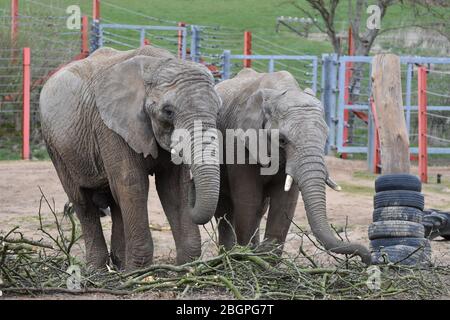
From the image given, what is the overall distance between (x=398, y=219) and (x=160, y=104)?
7.11 ft

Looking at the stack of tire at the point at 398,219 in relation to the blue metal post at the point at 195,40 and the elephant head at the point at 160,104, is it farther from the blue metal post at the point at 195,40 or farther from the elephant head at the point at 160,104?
the blue metal post at the point at 195,40

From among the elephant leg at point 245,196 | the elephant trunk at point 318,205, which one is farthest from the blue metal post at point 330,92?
the elephant trunk at point 318,205

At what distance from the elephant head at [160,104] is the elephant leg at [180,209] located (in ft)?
1.02

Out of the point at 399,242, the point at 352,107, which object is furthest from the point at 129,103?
the point at 352,107

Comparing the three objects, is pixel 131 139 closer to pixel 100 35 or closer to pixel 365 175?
pixel 365 175

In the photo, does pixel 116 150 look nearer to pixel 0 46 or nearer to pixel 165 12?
pixel 0 46

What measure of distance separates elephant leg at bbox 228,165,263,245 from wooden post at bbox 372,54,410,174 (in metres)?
1.10

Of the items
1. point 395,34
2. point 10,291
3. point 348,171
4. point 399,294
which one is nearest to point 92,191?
point 10,291

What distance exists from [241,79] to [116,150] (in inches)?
68.0

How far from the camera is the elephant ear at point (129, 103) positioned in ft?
29.8

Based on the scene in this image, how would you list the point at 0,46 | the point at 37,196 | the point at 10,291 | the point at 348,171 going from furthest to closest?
the point at 0,46, the point at 348,171, the point at 37,196, the point at 10,291

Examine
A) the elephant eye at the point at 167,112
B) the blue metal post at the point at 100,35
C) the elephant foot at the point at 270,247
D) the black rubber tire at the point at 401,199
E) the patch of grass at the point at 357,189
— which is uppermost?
the blue metal post at the point at 100,35

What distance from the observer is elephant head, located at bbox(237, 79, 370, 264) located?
8.63 meters

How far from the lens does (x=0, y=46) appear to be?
2080 cm
